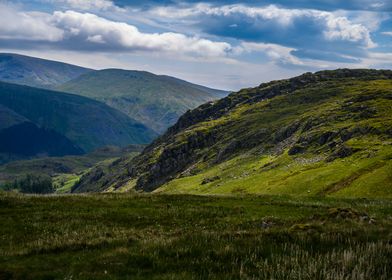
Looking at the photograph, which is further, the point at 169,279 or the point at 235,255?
the point at 235,255

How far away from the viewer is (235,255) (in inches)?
701

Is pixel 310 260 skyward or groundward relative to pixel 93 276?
skyward

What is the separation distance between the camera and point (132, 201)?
4544 centimetres

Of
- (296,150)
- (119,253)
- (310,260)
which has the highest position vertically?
(310,260)

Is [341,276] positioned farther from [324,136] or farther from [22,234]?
[324,136]

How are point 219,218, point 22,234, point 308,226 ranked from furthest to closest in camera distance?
point 219,218
point 22,234
point 308,226

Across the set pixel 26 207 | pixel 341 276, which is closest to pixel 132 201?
pixel 26 207

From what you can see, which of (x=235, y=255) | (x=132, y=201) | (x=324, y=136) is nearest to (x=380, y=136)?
(x=324, y=136)

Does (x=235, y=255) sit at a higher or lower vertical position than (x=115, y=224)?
higher

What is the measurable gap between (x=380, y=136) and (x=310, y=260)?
146 m

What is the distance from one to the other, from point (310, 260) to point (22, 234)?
67.3ft

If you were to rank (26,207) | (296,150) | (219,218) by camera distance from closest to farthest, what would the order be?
(219,218)
(26,207)
(296,150)

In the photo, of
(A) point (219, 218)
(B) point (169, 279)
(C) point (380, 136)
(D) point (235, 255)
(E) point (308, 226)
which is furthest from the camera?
(C) point (380, 136)

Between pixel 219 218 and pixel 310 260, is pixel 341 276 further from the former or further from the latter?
pixel 219 218
